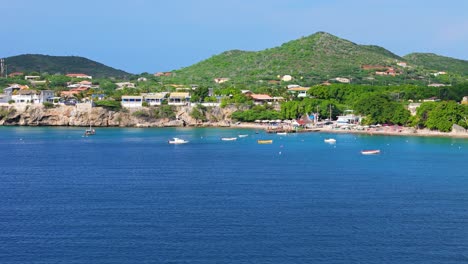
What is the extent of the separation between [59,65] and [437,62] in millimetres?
89699

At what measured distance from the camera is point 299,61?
13538 centimetres

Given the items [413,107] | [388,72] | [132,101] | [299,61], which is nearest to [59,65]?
[299,61]

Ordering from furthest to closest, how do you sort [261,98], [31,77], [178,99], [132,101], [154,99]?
[31,77]
[261,98]
[178,99]
[154,99]
[132,101]

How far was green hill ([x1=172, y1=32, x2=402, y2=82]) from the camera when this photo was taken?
4961 inches

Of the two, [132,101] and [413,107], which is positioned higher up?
[413,107]

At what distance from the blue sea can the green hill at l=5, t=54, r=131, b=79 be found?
117350 mm

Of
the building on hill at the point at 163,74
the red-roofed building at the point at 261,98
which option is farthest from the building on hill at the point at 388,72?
the building on hill at the point at 163,74

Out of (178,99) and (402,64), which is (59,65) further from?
(178,99)

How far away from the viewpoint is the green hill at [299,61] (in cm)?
12600

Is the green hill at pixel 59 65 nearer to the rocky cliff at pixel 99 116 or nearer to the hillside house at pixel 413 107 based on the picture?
the rocky cliff at pixel 99 116

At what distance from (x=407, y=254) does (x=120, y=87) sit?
92.8 m

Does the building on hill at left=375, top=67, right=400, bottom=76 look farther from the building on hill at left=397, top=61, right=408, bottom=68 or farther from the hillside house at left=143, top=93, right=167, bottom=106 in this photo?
the hillside house at left=143, top=93, right=167, bottom=106

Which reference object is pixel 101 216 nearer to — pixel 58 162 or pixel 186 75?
pixel 58 162

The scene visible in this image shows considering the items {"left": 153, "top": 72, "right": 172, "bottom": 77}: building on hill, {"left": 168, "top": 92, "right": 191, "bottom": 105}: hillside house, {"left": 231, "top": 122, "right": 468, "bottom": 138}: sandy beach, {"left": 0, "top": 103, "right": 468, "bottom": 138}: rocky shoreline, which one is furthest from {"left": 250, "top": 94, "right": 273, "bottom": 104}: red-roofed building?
{"left": 153, "top": 72, "right": 172, "bottom": 77}: building on hill
